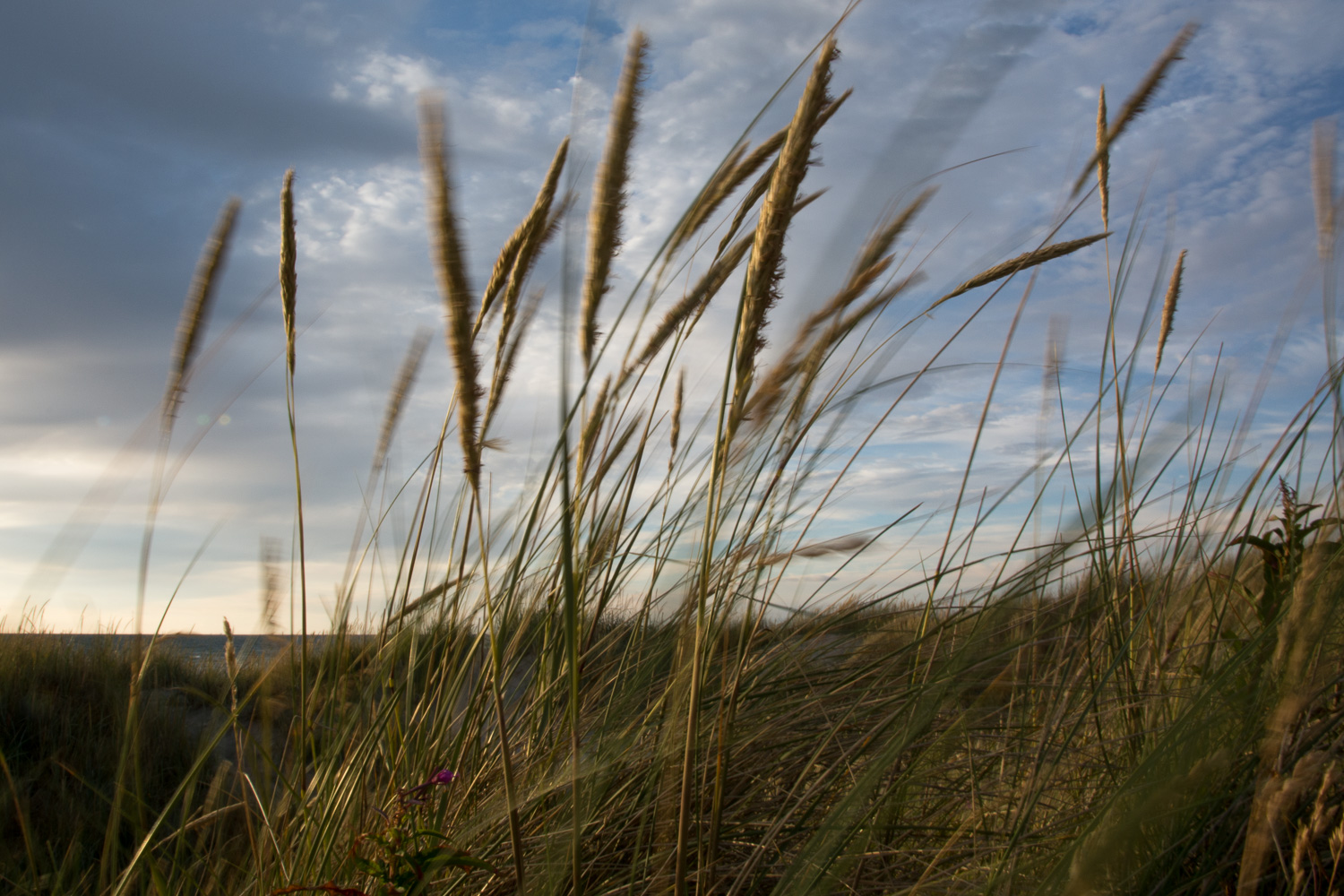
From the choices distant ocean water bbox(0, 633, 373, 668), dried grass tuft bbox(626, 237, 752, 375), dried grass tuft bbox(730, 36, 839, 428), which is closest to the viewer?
dried grass tuft bbox(730, 36, 839, 428)

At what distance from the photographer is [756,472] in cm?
139

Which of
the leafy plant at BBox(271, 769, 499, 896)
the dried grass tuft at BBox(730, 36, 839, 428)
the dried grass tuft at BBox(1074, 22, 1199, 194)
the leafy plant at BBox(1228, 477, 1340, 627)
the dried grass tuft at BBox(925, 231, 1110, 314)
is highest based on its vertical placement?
the dried grass tuft at BBox(1074, 22, 1199, 194)

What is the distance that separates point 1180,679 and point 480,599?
1.59 meters

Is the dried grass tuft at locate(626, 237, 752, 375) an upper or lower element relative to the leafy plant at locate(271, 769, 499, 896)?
upper

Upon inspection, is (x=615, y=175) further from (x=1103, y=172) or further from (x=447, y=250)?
(x=1103, y=172)

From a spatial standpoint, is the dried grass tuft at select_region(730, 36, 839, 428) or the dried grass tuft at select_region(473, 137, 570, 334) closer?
the dried grass tuft at select_region(730, 36, 839, 428)

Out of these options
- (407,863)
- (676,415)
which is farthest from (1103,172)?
(407,863)

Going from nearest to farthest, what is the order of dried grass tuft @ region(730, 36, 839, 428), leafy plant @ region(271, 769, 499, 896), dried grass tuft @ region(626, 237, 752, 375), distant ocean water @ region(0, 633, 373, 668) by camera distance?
dried grass tuft @ region(730, 36, 839, 428)
leafy plant @ region(271, 769, 499, 896)
dried grass tuft @ region(626, 237, 752, 375)
distant ocean water @ region(0, 633, 373, 668)

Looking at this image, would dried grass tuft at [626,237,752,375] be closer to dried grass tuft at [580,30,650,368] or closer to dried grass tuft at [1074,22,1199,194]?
dried grass tuft at [580,30,650,368]

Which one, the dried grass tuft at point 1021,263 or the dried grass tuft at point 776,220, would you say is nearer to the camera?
the dried grass tuft at point 776,220

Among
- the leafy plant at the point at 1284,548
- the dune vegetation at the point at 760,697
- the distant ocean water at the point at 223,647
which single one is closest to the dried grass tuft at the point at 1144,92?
the dune vegetation at the point at 760,697

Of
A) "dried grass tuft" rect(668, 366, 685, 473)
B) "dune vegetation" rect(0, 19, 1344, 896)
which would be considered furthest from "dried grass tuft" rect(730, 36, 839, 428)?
"dried grass tuft" rect(668, 366, 685, 473)

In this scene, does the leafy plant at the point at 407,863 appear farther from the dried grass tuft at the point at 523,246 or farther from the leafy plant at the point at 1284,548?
the leafy plant at the point at 1284,548

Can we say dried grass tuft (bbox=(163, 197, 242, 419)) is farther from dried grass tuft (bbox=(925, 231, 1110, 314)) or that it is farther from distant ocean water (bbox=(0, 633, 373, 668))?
dried grass tuft (bbox=(925, 231, 1110, 314))
